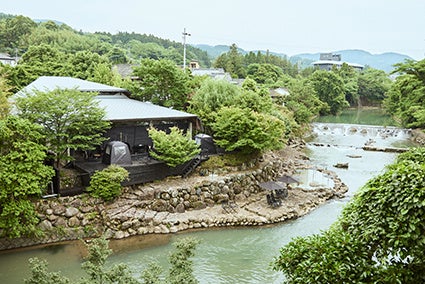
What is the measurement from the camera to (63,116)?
1378cm

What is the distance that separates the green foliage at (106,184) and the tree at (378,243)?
9.95m

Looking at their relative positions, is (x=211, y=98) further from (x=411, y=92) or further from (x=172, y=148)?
(x=411, y=92)

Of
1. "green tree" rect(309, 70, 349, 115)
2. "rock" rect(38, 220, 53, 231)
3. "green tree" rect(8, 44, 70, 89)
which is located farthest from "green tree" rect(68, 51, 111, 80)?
"green tree" rect(309, 70, 349, 115)

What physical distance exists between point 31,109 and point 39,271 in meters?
8.52

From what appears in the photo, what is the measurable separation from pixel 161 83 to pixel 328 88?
116ft

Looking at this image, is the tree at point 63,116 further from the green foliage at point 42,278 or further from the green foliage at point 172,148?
the green foliage at point 42,278

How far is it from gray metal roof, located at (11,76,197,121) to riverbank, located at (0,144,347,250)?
3170 millimetres

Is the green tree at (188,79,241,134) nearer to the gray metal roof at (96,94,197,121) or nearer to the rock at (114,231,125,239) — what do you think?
the gray metal roof at (96,94,197,121)

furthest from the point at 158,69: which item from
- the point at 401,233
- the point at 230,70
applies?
the point at 230,70

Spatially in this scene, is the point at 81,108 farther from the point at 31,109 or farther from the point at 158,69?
the point at 158,69

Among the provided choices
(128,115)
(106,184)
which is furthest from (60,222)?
(128,115)

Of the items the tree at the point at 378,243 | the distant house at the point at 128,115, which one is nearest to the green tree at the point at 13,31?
the distant house at the point at 128,115

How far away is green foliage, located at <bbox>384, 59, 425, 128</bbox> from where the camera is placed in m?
33.7

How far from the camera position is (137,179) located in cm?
1485
